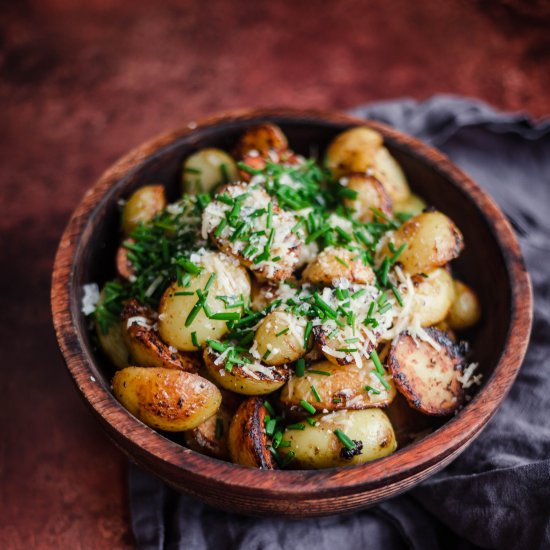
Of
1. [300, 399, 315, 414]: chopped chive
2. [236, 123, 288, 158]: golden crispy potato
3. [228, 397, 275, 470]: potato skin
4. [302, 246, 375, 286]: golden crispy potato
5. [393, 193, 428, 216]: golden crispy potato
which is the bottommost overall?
[228, 397, 275, 470]: potato skin

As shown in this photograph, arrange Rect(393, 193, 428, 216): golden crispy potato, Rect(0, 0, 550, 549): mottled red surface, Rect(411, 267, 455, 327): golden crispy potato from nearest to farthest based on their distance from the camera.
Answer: Rect(411, 267, 455, 327): golden crispy potato < Rect(393, 193, 428, 216): golden crispy potato < Rect(0, 0, 550, 549): mottled red surface

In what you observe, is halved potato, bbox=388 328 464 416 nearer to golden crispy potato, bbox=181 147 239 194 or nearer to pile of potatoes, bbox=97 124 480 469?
pile of potatoes, bbox=97 124 480 469

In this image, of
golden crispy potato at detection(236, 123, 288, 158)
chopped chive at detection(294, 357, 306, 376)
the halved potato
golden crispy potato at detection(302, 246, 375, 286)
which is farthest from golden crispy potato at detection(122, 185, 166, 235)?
the halved potato

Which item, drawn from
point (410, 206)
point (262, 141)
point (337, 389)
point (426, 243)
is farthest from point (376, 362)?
point (262, 141)

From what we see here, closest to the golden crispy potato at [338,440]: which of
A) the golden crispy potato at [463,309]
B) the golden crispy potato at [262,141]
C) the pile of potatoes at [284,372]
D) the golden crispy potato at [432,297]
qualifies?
the pile of potatoes at [284,372]

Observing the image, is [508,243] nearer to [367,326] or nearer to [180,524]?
[367,326]

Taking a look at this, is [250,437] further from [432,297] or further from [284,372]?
[432,297]
